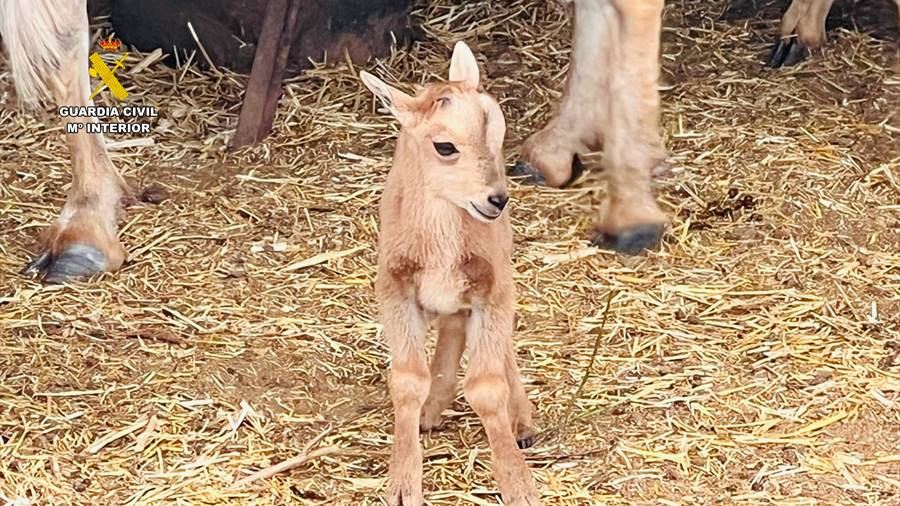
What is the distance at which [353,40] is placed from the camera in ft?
21.8

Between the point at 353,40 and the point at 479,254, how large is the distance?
10.4 ft

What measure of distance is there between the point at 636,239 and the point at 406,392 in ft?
5.48

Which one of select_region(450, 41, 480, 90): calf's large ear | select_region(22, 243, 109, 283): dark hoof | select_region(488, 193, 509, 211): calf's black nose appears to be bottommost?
select_region(22, 243, 109, 283): dark hoof

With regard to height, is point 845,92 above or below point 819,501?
below

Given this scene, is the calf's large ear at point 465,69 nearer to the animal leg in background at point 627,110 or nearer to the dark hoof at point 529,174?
the animal leg in background at point 627,110

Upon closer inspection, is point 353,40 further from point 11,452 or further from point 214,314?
point 11,452

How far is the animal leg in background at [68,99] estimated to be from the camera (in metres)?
5.20

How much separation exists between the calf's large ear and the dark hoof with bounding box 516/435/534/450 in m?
0.98

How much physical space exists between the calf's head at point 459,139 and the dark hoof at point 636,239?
5.49 ft

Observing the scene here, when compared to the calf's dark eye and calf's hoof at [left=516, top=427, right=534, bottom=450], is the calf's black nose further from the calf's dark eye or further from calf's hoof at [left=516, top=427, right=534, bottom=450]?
calf's hoof at [left=516, top=427, right=534, bottom=450]

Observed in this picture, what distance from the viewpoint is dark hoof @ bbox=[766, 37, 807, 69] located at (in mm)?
6695

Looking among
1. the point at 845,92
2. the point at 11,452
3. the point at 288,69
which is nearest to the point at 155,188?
the point at 288,69

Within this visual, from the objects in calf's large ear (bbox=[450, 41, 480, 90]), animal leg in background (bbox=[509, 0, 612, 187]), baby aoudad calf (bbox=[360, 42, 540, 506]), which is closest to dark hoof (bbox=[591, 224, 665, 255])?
animal leg in background (bbox=[509, 0, 612, 187])

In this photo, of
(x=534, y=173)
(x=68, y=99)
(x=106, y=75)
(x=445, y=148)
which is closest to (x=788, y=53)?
(x=534, y=173)
